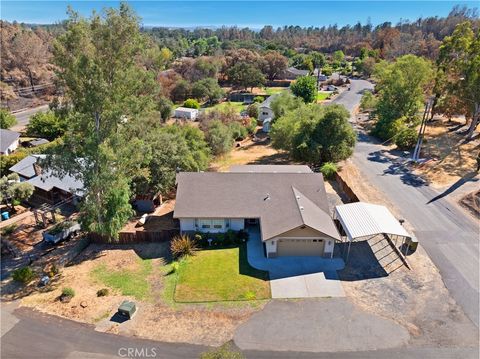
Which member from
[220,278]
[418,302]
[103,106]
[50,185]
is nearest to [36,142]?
[50,185]

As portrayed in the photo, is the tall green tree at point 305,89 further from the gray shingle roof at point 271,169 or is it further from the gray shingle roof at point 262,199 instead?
the gray shingle roof at point 262,199

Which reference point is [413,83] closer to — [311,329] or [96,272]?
[311,329]

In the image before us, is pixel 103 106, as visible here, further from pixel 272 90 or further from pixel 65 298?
pixel 272 90

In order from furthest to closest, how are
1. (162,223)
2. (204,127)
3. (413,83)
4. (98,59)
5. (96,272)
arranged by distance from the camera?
(413,83) < (204,127) < (162,223) < (96,272) < (98,59)

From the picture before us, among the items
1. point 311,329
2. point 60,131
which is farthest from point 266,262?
point 60,131

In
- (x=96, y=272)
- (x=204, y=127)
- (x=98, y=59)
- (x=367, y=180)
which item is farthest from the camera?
(x=204, y=127)

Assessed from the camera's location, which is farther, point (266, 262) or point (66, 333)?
point (266, 262)
